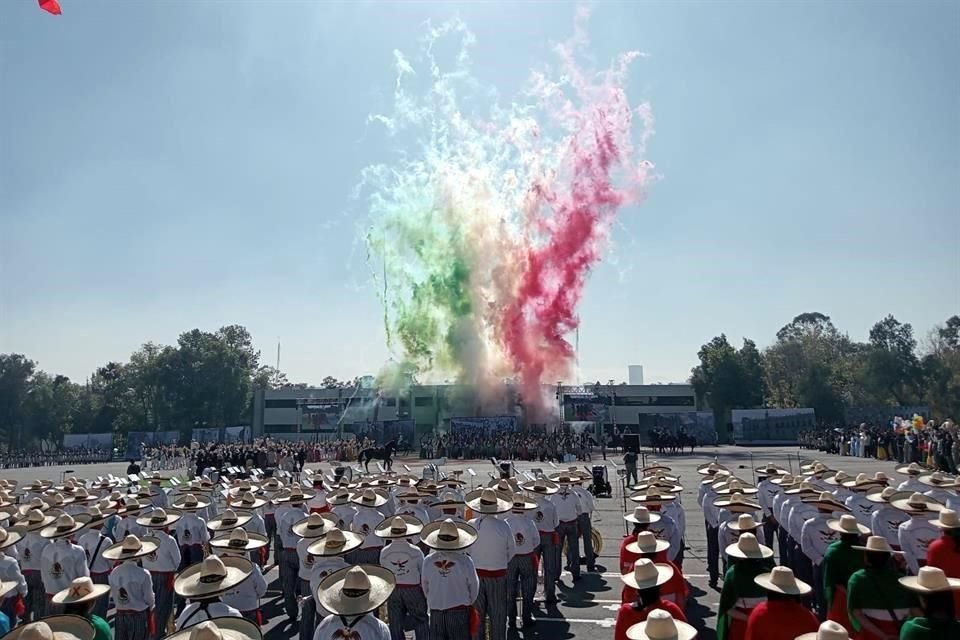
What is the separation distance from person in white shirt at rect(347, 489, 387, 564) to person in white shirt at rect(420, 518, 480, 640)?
262 cm

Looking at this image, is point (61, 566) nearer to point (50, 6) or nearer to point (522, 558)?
point (522, 558)

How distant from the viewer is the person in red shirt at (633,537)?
7586 millimetres

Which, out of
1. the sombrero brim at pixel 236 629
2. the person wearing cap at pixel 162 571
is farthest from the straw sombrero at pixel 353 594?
the person wearing cap at pixel 162 571

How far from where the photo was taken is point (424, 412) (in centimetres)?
7431

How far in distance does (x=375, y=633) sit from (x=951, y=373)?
80.7 meters

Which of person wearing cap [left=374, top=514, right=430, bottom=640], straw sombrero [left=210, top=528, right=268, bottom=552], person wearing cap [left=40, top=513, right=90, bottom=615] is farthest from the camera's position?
person wearing cap [left=40, top=513, right=90, bottom=615]

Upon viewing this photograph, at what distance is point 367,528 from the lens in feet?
35.3

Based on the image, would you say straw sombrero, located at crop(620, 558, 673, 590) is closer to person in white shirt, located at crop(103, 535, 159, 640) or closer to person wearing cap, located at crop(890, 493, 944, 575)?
person wearing cap, located at crop(890, 493, 944, 575)

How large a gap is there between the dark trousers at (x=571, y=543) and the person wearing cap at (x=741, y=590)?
7316mm

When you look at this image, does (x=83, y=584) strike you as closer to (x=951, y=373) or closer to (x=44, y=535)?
(x=44, y=535)

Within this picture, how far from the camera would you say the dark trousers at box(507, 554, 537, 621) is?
9.88m

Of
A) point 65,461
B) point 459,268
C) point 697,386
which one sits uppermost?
point 459,268

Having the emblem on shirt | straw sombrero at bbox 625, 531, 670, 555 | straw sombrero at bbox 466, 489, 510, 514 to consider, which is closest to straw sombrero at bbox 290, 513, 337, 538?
straw sombrero at bbox 466, 489, 510, 514

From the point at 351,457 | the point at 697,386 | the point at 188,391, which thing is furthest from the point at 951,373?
the point at 188,391
